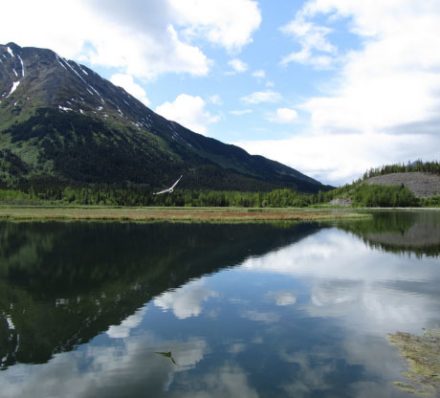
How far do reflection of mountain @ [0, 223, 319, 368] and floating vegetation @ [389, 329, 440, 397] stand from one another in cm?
1768

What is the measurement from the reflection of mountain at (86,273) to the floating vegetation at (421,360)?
17680 mm

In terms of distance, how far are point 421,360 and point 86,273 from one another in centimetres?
3509

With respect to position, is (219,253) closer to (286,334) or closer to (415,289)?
(415,289)

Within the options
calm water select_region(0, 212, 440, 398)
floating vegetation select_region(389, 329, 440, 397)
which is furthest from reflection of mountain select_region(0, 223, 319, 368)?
floating vegetation select_region(389, 329, 440, 397)

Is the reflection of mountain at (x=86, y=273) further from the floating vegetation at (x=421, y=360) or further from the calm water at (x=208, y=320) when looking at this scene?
the floating vegetation at (x=421, y=360)

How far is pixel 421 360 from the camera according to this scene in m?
21.6

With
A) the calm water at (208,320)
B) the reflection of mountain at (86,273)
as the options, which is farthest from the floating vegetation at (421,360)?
the reflection of mountain at (86,273)

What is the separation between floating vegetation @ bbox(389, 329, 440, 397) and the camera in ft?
60.8

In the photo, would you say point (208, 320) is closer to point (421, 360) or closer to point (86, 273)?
point (421, 360)

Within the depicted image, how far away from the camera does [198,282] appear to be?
140ft

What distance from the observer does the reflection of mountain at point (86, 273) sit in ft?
90.3

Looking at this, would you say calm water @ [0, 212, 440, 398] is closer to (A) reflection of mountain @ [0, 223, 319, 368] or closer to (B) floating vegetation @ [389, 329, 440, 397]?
(A) reflection of mountain @ [0, 223, 319, 368]

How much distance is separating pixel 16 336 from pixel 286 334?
16375 millimetres

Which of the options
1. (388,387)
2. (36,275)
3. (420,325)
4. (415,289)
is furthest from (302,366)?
(36,275)
